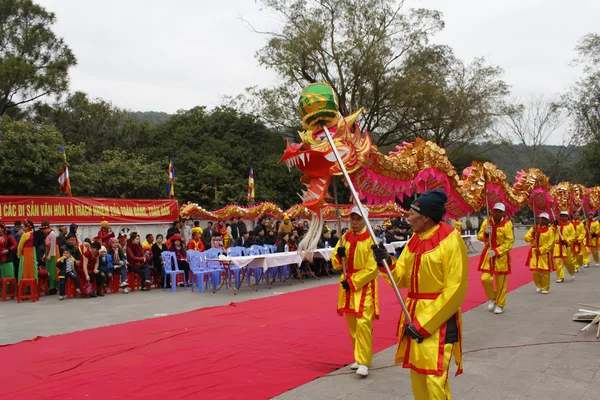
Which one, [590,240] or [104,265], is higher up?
[104,265]

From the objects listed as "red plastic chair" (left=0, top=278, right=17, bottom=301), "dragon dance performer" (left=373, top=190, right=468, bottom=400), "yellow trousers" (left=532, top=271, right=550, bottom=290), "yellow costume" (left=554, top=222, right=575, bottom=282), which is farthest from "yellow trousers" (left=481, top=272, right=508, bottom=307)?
"red plastic chair" (left=0, top=278, right=17, bottom=301)

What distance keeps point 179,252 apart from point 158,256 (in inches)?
19.1

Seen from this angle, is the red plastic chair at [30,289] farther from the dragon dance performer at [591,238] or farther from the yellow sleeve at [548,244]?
the dragon dance performer at [591,238]

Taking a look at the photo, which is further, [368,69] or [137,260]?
[368,69]

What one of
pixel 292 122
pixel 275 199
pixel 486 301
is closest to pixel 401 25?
pixel 292 122

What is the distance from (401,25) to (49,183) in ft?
60.2

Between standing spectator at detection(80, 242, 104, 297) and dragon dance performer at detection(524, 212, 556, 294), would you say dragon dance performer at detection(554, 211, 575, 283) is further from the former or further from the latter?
standing spectator at detection(80, 242, 104, 297)

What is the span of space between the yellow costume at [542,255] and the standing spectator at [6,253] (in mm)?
10022

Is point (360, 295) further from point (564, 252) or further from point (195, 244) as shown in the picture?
point (564, 252)

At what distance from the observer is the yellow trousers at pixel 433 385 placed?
2887 mm

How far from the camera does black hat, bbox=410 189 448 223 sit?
10.5 feet

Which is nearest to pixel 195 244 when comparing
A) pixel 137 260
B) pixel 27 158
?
pixel 137 260

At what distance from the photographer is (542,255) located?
30.3ft

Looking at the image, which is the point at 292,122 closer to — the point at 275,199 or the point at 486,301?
the point at 275,199
